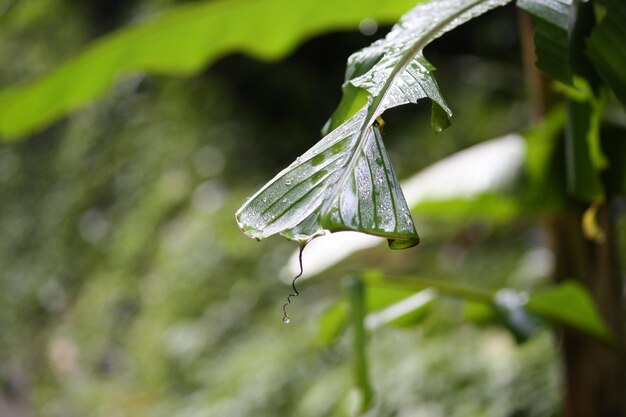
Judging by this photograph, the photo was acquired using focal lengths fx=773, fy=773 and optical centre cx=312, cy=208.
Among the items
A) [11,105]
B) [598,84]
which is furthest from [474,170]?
[11,105]

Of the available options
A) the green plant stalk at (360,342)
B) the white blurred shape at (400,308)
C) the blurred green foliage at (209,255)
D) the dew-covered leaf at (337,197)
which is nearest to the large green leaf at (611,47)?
the dew-covered leaf at (337,197)

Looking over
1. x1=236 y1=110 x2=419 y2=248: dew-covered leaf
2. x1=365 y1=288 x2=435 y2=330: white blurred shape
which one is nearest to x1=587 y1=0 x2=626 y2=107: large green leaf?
x1=236 y1=110 x2=419 y2=248: dew-covered leaf

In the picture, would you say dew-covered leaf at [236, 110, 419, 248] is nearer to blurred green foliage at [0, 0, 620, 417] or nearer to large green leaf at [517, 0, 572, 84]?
large green leaf at [517, 0, 572, 84]

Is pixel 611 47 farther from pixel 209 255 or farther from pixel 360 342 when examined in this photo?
pixel 209 255

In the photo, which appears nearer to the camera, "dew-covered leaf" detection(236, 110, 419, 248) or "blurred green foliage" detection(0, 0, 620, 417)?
"dew-covered leaf" detection(236, 110, 419, 248)

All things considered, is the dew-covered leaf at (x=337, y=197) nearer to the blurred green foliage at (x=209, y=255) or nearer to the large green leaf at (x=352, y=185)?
the large green leaf at (x=352, y=185)

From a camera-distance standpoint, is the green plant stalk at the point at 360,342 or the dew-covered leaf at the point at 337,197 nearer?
the dew-covered leaf at the point at 337,197
